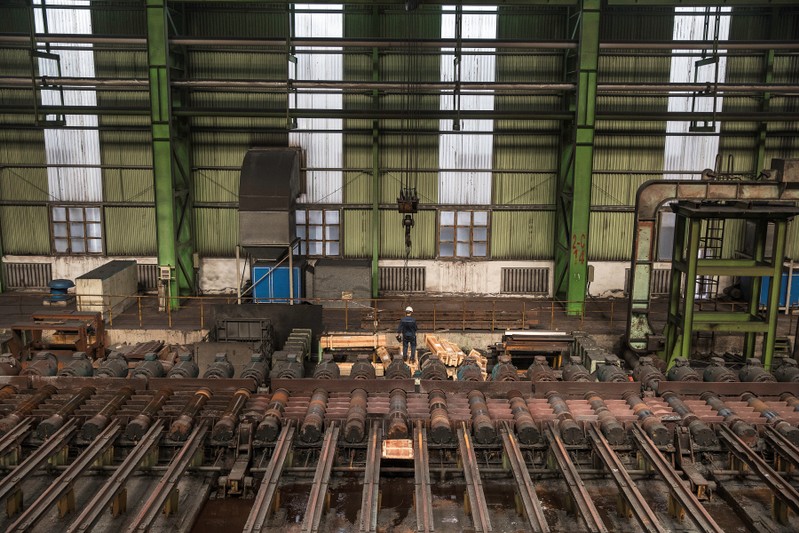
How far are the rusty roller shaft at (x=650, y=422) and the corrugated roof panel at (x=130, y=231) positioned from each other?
634 inches

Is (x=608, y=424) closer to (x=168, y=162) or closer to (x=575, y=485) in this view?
(x=575, y=485)

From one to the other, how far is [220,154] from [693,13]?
15.3 metres

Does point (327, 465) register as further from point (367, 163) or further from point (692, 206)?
point (367, 163)

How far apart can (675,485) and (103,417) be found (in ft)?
29.2

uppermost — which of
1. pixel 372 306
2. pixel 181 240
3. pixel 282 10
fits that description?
pixel 282 10

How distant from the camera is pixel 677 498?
9109 mm

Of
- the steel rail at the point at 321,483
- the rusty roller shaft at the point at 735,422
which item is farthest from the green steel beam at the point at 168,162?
the rusty roller shaft at the point at 735,422

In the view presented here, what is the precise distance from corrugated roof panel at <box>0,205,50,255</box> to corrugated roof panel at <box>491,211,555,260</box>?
14749mm

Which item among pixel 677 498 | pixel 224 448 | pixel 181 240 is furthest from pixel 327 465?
pixel 181 240

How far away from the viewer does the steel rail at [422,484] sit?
8523mm

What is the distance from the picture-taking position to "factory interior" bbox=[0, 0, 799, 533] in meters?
10.8

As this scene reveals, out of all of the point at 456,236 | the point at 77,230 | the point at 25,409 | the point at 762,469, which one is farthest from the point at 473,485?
the point at 77,230

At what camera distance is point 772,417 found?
11.4 m

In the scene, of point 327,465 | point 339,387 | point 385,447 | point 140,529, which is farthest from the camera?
point 339,387
